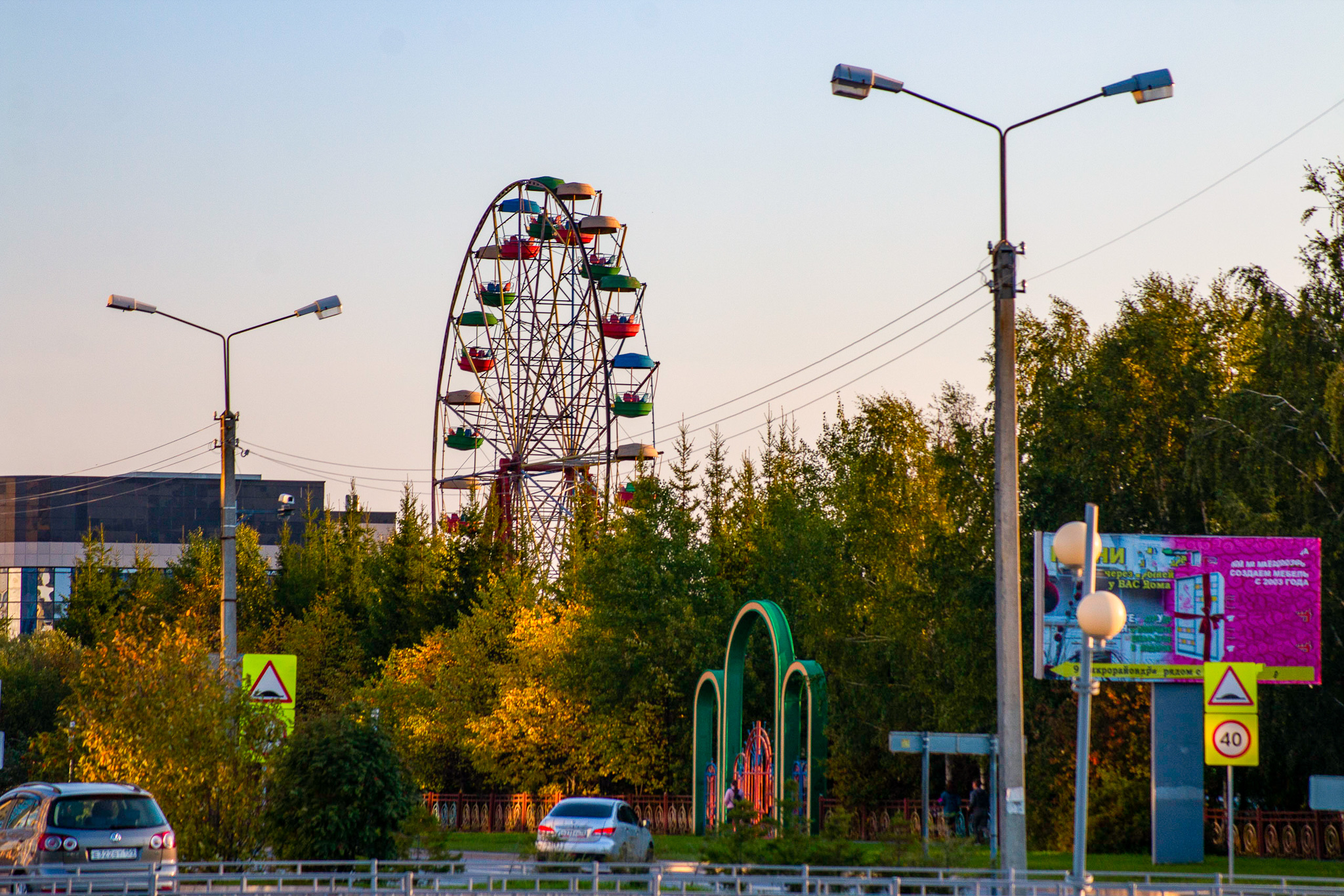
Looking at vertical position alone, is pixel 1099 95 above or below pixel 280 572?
above

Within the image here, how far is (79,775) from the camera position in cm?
2308

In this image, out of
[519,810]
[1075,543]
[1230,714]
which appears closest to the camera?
[1075,543]

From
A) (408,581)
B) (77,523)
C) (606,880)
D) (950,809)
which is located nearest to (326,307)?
(606,880)

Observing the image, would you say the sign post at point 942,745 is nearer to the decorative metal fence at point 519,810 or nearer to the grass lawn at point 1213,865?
the grass lawn at point 1213,865

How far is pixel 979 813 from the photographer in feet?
112

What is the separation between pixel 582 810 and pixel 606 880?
9.58 meters

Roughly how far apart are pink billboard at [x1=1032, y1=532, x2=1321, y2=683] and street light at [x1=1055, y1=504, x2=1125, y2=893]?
1399 cm

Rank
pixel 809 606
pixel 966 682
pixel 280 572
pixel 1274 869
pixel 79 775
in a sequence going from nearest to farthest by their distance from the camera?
pixel 79 775 → pixel 1274 869 → pixel 966 682 → pixel 809 606 → pixel 280 572

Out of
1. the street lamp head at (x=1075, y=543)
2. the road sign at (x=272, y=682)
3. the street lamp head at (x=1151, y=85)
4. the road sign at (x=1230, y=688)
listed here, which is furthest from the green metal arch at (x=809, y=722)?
the street lamp head at (x=1075, y=543)

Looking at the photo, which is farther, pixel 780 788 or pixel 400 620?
pixel 400 620

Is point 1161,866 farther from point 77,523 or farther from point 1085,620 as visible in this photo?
point 77,523

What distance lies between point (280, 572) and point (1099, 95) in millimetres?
66667

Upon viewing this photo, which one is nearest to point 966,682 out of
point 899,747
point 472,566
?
point 899,747

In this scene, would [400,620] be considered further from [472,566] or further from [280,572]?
[280,572]
